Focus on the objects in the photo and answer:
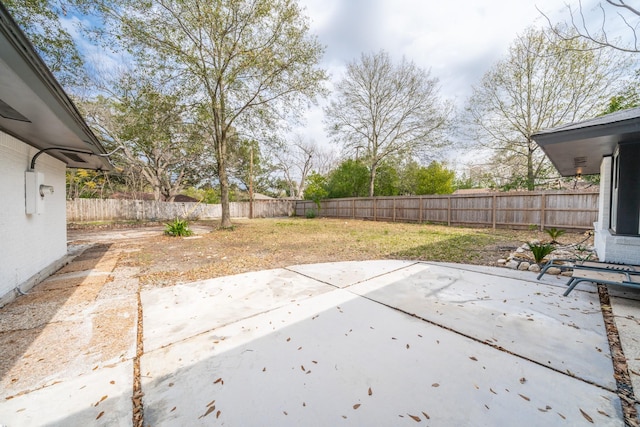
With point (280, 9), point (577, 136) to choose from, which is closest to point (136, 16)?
point (280, 9)

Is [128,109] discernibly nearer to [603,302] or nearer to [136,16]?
[136,16]

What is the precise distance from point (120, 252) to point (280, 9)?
9.17 m

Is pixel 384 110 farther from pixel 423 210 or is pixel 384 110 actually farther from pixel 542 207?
pixel 542 207

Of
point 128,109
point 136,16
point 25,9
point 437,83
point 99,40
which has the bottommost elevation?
point 128,109

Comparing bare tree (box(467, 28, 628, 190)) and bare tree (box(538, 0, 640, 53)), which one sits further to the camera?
bare tree (box(467, 28, 628, 190))

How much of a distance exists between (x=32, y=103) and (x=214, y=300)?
2529mm

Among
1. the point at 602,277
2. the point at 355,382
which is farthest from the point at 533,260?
the point at 355,382

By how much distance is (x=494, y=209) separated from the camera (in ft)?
34.3

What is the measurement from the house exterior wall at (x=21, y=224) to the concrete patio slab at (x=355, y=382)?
2763 mm

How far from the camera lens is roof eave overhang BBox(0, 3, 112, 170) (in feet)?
4.83

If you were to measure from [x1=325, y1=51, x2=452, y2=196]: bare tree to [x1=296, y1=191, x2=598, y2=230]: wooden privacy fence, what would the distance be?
3477mm

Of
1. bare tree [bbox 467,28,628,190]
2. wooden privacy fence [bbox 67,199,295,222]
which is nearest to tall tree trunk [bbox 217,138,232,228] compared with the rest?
wooden privacy fence [bbox 67,199,295,222]

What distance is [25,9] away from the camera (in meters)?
5.44

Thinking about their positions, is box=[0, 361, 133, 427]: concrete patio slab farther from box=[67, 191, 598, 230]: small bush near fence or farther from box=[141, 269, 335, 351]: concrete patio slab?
box=[67, 191, 598, 230]: small bush near fence
